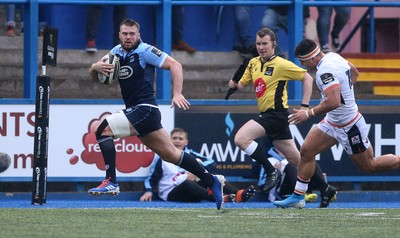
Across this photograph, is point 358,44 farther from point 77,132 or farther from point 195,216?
point 195,216

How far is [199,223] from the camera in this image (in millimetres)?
10781

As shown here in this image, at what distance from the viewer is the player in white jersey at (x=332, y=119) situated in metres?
12.5

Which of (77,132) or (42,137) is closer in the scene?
(42,137)

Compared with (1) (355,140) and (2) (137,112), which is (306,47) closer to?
(1) (355,140)

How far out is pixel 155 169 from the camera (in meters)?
16.0

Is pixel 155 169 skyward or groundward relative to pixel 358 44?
groundward

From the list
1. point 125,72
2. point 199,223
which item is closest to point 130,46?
point 125,72

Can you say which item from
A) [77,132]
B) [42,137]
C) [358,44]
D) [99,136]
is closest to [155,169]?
[77,132]

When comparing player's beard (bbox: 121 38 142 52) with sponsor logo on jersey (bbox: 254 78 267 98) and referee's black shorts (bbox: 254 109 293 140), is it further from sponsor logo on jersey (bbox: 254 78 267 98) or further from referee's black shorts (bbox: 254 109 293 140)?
referee's black shorts (bbox: 254 109 293 140)

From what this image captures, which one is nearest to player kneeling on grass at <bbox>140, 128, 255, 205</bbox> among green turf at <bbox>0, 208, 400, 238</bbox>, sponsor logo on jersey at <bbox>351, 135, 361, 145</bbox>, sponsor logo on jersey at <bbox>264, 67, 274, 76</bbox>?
sponsor logo on jersey at <bbox>264, 67, 274, 76</bbox>

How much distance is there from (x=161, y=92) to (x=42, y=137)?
296cm

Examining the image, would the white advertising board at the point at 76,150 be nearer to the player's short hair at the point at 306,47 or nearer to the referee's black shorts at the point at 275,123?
the referee's black shorts at the point at 275,123

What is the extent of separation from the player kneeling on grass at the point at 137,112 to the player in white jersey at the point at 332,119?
1134 millimetres

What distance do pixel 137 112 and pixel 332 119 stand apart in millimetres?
2130
